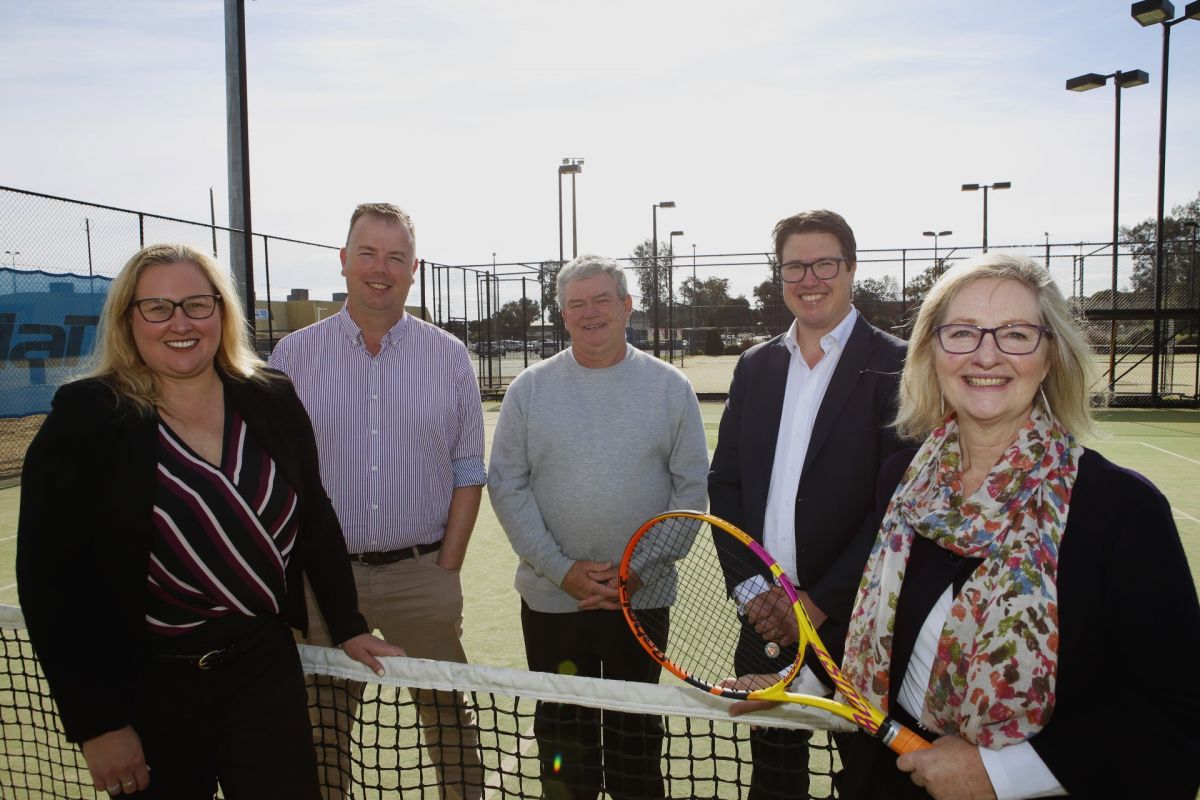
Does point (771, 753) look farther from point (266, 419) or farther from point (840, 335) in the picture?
point (266, 419)

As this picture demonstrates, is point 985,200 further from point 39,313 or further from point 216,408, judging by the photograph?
point 216,408

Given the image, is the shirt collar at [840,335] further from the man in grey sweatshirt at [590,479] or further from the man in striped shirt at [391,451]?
the man in striped shirt at [391,451]

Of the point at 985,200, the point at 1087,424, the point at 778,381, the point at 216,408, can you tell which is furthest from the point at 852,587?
the point at 985,200

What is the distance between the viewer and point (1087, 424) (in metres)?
1.69

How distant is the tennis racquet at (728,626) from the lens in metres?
1.79

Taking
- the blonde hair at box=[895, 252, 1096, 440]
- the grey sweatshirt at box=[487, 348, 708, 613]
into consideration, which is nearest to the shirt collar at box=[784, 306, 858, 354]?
the grey sweatshirt at box=[487, 348, 708, 613]

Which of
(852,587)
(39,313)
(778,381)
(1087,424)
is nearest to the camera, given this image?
A: (1087,424)

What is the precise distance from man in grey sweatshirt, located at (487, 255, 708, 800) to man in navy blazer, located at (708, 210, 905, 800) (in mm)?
278

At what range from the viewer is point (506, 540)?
7082 millimetres

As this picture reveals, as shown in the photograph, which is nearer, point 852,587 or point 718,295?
point 852,587

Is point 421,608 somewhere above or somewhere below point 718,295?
below

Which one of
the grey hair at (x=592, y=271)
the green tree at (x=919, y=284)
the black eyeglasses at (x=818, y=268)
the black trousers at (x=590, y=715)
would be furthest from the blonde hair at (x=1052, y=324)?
the green tree at (x=919, y=284)

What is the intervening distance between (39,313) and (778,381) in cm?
1069

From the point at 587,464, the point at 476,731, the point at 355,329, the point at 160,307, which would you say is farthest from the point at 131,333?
the point at 476,731
